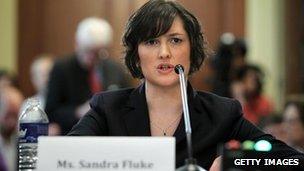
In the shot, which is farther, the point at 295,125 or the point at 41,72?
the point at 41,72

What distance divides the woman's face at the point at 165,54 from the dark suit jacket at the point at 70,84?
189 cm

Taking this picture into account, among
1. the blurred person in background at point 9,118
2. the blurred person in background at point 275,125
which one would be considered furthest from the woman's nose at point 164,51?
the blurred person in background at point 9,118

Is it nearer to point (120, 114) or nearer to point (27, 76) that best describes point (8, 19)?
point (27, 76)

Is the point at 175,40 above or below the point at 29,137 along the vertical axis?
above

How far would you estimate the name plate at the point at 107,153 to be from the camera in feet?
5.70

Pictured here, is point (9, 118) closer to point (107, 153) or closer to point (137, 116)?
point (137, 116)

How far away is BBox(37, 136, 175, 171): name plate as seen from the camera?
5.70 ft

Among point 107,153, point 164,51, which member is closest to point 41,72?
point 164,51

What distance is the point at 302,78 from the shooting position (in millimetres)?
6156

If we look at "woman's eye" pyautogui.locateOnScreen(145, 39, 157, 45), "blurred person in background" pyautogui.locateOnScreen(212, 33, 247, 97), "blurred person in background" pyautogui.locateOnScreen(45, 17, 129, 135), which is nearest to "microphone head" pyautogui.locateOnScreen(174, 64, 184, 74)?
"woman's eye" pyautogui.locateOnScreen(145, 39, 157, 45)

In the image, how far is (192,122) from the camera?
7.84 ft

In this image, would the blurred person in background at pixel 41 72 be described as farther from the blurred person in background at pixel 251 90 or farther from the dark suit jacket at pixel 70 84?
the blurred person in background at pixel 251 90

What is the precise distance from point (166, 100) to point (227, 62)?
2393mm

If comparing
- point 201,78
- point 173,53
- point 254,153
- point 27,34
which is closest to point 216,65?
point 201,78
